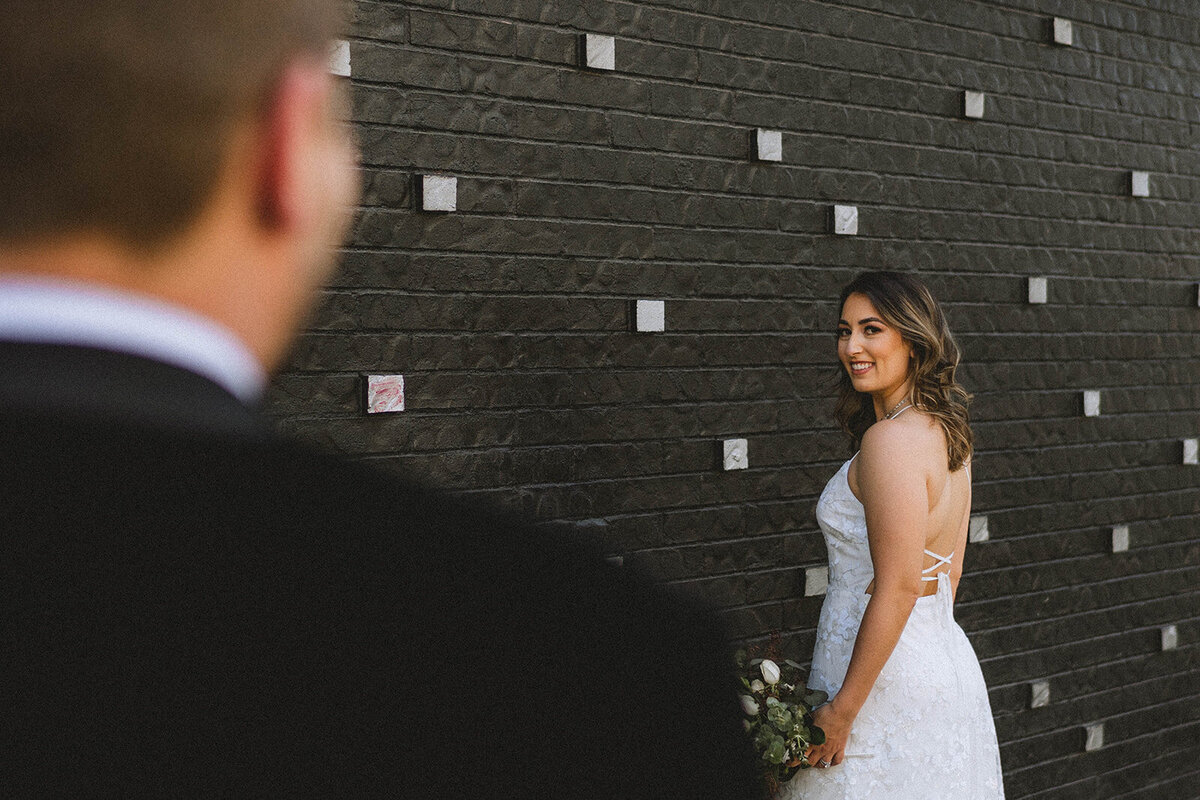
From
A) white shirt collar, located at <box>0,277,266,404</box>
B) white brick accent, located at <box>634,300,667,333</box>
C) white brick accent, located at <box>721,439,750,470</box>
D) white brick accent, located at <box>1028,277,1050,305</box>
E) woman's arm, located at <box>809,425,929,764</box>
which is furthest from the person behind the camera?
white brick accent, located at <box>1028,277,1050,305</box>

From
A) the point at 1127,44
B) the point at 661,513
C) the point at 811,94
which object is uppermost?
the point at 1127,44

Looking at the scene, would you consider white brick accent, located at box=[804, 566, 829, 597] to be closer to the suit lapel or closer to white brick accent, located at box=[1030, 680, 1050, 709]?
white brick accent, located at box=[1030, 680, 1050, 709]

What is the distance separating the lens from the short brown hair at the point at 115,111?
48 cm

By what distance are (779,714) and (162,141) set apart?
8.45 feet

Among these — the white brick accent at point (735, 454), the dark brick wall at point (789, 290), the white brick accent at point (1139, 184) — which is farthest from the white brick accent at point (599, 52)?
the white brick accent at point (1139, 184)

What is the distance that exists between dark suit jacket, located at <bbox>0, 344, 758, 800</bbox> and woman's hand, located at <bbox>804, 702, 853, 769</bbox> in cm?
256

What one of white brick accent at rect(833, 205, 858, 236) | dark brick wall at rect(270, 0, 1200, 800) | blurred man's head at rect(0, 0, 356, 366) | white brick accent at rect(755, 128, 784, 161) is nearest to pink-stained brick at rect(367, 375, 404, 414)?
dark brick wall at rect(270, 0, 1200, 800)

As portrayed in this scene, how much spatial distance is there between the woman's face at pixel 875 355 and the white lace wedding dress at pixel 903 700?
9.1 inches

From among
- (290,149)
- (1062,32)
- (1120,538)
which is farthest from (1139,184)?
(290,149)

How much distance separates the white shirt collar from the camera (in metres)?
0.47

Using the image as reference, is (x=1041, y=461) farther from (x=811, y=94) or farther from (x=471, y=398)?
(x=471, y=398)

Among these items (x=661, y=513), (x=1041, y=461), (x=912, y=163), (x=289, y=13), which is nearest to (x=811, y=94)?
(x=912, y=163)

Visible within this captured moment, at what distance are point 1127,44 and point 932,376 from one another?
11.1 feet

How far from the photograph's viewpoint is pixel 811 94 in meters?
4.51
